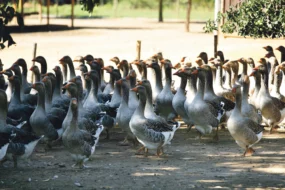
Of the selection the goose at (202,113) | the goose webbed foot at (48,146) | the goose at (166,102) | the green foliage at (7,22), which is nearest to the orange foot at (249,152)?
the goose at (202,113)

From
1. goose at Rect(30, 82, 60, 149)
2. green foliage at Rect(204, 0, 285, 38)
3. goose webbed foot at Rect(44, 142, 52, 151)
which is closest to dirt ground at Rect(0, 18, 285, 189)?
goose webbed foot at Rect(44, 142, 52, 151)

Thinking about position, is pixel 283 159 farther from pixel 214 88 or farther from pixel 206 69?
pixel 214 88

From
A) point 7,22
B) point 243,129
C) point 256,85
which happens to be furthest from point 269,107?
point 7,22

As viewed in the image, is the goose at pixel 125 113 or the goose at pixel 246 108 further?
the goose at pixel 246 108

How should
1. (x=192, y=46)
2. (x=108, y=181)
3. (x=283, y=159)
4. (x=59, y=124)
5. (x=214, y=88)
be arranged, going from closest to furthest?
(x=108, y=181) < (x=283, y=159) < (x=59, y=124) < (x=214, y=88) < (x=192, y=46)

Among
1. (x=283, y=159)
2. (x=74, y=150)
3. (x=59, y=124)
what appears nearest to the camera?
(x=74, y=150)

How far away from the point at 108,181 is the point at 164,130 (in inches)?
85.1

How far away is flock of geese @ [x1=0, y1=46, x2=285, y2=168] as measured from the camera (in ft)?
40.3

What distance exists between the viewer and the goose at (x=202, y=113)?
14.5 metres

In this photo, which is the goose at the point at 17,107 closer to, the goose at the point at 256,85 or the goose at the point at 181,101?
the goose at the point at 181,101

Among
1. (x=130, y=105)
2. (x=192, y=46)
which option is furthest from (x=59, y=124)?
(x=192, y=46)

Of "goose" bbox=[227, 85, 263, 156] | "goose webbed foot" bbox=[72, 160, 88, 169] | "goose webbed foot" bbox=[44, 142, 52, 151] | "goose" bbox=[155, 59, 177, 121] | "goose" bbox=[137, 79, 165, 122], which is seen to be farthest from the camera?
"goose" bbox=[155, 59, 177, 121]

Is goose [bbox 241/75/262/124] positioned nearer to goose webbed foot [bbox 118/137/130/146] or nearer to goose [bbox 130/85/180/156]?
goose [bbox 130/85/180/156]

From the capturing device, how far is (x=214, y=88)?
1702 centimetres
